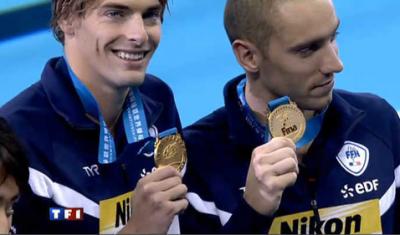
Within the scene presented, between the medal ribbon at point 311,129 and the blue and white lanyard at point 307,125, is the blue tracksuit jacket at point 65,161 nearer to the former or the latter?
the blue and white lanyard at point 307,125

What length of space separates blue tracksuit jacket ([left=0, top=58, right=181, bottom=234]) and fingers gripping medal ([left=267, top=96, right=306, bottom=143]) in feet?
1.02

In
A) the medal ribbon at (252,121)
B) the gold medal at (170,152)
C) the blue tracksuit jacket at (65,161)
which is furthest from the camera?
the medal ribbon at (252,121)

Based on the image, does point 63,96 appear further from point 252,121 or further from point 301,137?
point 301,137

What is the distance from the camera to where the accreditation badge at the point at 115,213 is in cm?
244

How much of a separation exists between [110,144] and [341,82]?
2598mm

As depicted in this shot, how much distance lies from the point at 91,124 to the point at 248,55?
0.40 meters

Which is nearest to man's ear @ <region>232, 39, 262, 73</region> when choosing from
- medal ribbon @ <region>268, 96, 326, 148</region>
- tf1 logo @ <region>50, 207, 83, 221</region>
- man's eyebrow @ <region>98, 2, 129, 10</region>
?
medal ribbon @ <region>268, 96, 326, 148</region>

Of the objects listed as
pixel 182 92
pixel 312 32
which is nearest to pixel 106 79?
pixel 312 32

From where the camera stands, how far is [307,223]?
247cm

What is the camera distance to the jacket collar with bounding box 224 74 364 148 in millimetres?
2504

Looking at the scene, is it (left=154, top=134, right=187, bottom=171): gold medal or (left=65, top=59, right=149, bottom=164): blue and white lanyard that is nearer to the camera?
(left=154, top=134, right=187, bottom=171): gold medal

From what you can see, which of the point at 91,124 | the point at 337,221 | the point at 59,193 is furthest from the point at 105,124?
the point at 337,221

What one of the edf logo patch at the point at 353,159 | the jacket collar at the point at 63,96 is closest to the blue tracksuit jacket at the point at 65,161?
the jacket collar at the point at 63,96

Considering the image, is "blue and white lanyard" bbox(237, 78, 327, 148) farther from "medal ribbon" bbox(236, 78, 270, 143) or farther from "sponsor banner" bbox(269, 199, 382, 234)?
"sponsor banner" bbox(269, 199, 382, 234)
